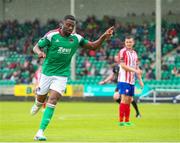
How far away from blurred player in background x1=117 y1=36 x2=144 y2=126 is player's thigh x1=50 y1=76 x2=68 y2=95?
4213 mm

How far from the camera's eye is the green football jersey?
1196 cm

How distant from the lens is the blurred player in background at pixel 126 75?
16.1 meters

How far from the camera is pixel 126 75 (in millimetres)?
16406

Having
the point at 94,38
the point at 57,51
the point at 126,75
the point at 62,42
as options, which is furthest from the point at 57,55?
the point at 94,38

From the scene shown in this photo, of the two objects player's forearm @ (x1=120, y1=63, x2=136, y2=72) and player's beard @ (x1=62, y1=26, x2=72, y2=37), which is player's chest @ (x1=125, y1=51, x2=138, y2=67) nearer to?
player's forearm @ (x1=120, y1=63, x2=136, y2=72)

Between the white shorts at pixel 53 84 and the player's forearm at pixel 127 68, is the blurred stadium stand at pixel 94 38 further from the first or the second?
the white shorts at pixel 53 84

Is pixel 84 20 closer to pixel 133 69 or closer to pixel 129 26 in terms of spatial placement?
pixel 129 26

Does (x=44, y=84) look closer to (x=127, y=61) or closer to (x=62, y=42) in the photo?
(x=62, y=42)

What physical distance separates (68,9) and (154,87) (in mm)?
11740

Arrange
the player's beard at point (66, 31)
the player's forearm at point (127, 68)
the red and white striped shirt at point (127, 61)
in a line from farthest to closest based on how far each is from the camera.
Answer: the red and white striped shirt at point (127, 61), the player's forearm at point (127, 68), the player's beard at point (66, 31)

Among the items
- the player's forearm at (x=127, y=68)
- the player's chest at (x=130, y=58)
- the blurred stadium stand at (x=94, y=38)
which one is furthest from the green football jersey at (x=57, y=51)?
the blurred stadium stand at (x=94, y=38)

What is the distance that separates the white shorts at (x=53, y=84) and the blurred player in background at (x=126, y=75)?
13.5 ft

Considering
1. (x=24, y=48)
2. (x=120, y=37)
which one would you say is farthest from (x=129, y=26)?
(x=24, y=48)

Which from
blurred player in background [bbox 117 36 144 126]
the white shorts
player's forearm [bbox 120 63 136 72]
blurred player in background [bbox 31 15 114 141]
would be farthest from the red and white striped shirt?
the white shorts
